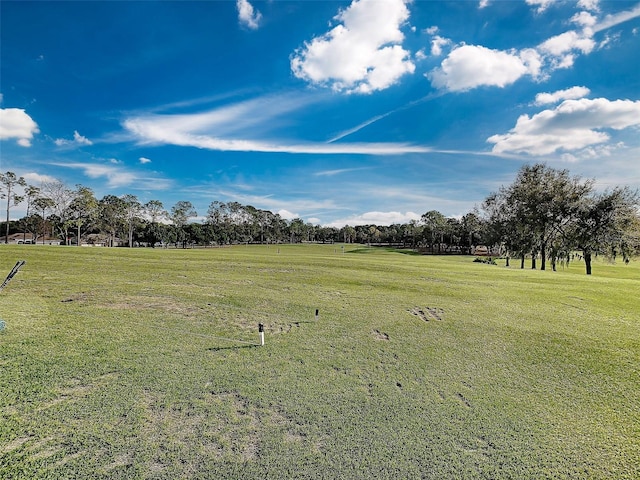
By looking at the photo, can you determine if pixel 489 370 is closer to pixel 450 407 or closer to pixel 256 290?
pixel 450 407

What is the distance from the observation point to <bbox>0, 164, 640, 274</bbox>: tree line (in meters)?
33.9

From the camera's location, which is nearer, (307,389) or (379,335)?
(307,389)

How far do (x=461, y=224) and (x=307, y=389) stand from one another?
93504 mm

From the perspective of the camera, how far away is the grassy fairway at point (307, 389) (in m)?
4.01

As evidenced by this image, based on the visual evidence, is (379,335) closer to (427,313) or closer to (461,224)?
(427,313)

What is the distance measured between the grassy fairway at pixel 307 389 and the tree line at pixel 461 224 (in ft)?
103

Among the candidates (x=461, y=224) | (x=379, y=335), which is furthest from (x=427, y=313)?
(x=461, y=224)

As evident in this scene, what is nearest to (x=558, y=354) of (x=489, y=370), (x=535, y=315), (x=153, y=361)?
(x=489, y=370)

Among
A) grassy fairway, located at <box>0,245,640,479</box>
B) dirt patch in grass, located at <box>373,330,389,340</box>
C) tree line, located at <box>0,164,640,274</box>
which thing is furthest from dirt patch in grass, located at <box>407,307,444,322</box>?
tree line, located at <box>0,164,640,274</box>

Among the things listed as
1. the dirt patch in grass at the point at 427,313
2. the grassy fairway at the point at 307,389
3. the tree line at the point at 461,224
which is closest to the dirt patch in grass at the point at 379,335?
the grassy fairway at the point at 307,389

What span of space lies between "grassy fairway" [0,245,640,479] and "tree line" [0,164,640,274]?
31276 mm

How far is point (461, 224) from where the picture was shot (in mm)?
89562

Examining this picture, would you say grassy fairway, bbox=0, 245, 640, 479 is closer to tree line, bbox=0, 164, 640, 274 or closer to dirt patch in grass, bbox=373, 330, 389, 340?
dirt patch in grass, bbox=373, 330, 389, 340

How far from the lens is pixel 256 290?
41.0 feet
